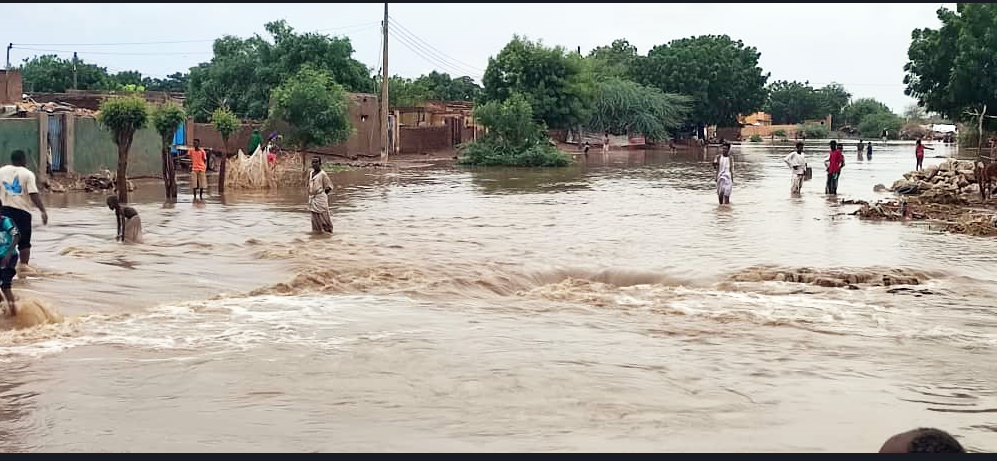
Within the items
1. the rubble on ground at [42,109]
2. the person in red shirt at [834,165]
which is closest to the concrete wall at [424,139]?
the rubble on ground at [42,109]

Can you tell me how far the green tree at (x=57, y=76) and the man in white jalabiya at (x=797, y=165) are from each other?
1820 inches

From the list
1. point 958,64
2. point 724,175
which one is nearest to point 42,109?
point 724,175

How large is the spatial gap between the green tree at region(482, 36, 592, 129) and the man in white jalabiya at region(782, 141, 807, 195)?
2579 cm

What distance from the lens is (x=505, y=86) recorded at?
5053 cm

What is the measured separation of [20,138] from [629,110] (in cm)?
4306

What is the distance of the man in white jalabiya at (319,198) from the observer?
50.9 feet

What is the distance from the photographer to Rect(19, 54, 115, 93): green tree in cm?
6012

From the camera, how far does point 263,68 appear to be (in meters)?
43.8

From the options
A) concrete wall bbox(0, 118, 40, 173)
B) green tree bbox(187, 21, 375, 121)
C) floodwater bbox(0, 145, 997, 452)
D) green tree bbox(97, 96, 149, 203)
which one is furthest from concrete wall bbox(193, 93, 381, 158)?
floodwater bbox(0, 145, 997, 452)

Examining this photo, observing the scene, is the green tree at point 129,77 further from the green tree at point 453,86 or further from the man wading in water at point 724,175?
the man wading in water at point 724,175

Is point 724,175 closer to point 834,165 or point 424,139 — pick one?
point 834,165

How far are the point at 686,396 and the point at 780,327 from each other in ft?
9.74

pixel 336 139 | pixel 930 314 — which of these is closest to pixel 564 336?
pixel 930 314

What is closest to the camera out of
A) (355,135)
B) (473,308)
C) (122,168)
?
(473,308)
